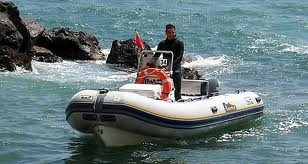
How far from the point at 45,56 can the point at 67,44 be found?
1.18 m

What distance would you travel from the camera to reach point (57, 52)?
2378 cm

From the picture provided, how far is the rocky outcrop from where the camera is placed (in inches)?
794

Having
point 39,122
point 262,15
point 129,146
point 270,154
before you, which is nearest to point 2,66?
point 39,122

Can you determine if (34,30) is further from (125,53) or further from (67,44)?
(125,53)

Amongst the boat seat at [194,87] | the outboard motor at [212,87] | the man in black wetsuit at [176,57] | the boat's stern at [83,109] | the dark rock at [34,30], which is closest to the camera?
the boat's stern at [83,109]

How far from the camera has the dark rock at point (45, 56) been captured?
74.2ft

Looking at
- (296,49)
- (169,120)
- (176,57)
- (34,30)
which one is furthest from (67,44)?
(169,120)

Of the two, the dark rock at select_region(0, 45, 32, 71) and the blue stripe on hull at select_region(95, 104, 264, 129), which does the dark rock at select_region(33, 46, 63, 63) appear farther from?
the blue stripe on hull at select_region(95, 104, 264, 129)

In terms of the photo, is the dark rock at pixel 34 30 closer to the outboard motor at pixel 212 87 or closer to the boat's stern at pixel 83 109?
the outboard motor at pixel 212 87

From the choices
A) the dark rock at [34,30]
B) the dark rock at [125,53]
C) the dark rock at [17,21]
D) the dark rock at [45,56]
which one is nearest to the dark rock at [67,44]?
the dark rock at [45,56]

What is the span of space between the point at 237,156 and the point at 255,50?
14.9 meters

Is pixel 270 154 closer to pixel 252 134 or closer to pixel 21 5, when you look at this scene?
pixel 252 134

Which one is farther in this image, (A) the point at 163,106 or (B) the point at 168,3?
(B) the point at 168,3

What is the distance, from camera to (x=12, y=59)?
20406 mm
